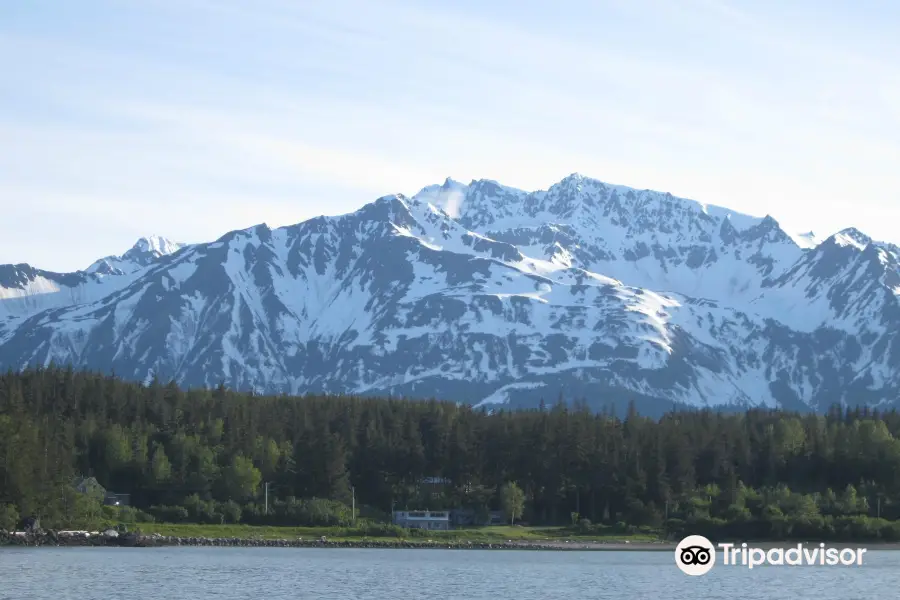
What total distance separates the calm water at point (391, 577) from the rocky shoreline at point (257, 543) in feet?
21.1

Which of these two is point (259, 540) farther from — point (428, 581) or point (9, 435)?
point (428, 581)

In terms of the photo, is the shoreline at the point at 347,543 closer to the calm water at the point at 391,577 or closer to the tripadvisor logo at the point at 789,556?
the tripadvisor logo at the point at 789,556

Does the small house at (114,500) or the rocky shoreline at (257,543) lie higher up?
the small house at (114,500)

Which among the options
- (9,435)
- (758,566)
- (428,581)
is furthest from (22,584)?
(758,566)

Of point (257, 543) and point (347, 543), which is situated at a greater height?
point (347, 543)

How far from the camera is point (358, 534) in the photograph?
193375 millimetres

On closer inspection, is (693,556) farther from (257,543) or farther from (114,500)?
(114,500)

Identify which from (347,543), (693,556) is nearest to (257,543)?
(347,543)

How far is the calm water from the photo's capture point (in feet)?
370

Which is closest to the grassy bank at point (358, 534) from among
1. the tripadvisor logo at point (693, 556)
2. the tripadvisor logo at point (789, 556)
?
the tripadvisor logo at point (789, 556)

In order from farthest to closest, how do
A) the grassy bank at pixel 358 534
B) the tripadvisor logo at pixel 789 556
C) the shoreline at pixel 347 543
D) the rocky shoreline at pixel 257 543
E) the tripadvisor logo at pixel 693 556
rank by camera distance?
the grassy bank at pixel 358 534 < the shoreline at pixel 347 543 < the rocky shoreline at pixel 257 543 < the tripadvisor logo at pixel 789 556 < the tripadvisor logo at pixel 693 556

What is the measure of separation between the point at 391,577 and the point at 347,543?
51.4 metres

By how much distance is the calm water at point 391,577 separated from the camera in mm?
112688

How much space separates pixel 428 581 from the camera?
4973 inches
